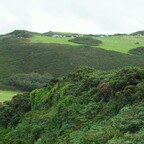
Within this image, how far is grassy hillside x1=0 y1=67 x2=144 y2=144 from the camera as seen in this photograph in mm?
17344

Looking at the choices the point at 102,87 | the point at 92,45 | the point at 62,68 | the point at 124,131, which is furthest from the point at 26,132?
the point at 92,45

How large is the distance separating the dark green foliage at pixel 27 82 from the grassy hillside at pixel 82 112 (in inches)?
1984

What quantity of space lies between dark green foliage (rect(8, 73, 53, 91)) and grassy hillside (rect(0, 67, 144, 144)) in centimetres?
5038

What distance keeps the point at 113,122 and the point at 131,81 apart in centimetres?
390

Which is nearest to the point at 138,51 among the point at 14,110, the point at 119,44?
the point at 119,44

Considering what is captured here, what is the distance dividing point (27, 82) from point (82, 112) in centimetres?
5976

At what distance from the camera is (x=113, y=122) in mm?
17891

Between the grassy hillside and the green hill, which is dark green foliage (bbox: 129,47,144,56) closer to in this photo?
the green hill

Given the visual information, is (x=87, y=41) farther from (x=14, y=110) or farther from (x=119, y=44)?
(x=14, y=110)

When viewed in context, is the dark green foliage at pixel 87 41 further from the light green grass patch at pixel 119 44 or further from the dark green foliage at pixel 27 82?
the dark green foliage at pixel 27 82

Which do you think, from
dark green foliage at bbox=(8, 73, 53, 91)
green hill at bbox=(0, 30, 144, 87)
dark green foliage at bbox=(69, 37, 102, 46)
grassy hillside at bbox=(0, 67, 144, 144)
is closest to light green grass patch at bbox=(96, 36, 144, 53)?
green hill at bbox=(0, 30, 144, 87)

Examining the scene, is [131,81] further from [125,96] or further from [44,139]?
[44,139]

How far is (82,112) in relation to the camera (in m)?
21.2

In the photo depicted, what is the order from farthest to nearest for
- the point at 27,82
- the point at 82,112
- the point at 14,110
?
the point at 27,82 < the point at 14,110 < the point at 82,112
